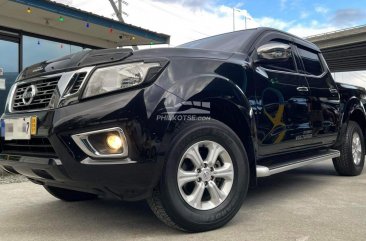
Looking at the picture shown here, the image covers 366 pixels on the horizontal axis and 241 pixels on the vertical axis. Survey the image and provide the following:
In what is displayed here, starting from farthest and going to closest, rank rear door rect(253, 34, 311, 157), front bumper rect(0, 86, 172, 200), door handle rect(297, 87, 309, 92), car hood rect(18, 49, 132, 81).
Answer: door handle rect(297, 87, 309, 92) → rear door rect(253, 34, 311, 157) → car hood rect(18, 49, 132, 81) → front bumper rect(0, 86, 172, 200)

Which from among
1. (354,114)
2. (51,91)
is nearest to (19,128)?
(51,91)

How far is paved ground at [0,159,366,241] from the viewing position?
3.05 meters

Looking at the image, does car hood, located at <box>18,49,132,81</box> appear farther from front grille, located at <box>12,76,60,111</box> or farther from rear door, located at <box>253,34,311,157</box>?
rear door, located at <box>253,34,311,157</box>

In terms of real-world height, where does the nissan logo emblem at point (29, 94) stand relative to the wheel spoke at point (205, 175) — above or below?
above

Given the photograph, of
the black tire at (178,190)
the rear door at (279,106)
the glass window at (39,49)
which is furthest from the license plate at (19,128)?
the glass window at (39,49)

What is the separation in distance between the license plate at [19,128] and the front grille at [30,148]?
1.8 inches

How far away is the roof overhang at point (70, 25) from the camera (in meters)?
9.19

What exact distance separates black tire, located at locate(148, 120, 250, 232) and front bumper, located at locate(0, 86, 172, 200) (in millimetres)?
104

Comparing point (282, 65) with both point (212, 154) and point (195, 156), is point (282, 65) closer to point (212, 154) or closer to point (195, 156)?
point (212, 154)

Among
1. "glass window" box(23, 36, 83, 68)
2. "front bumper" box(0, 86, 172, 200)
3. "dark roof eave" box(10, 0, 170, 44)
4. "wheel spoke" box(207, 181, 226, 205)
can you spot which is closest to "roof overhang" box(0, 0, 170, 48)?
"dark roof eave" box(10, 0, 170, 44)

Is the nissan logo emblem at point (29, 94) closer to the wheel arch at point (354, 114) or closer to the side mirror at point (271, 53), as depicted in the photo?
the side mirror at point (271, 53)

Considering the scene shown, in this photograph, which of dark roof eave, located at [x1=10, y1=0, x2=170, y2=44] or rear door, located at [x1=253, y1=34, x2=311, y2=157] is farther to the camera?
dark roof eave, located at [x1=10, y1=0, x2=170, y2=44]

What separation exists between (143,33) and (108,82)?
29.3 ft

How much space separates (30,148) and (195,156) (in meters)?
1.25
